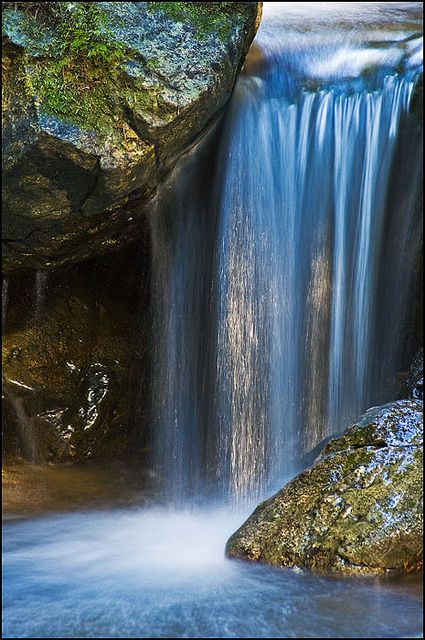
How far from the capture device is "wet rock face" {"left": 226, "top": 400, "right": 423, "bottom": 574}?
4.55 m

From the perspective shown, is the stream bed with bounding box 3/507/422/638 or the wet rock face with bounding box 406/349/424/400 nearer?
the stream bed with bounding box 3/507/422/638

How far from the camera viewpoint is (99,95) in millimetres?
5328

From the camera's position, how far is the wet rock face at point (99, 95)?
5.21m

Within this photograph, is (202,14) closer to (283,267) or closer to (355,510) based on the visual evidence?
(283,267)

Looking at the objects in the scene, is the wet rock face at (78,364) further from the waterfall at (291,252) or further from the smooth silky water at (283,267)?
the waterfall at (291,252)

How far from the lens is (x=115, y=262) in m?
7.27

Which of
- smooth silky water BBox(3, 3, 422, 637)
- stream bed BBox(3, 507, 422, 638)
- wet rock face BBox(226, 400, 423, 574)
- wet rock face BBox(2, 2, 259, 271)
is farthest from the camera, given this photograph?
smooth silky water BBox(3, 3, 422, 637)

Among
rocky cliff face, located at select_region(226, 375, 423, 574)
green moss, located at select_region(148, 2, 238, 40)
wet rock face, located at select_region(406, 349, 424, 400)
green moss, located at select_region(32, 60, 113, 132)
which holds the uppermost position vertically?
green moss, located at select_region(148, 2, 238, 40)

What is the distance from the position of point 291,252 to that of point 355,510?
9.05 ft

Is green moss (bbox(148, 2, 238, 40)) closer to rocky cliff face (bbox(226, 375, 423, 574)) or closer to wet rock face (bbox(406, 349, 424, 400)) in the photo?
rocky cliff face (bbox(226, 375, 423, 574))

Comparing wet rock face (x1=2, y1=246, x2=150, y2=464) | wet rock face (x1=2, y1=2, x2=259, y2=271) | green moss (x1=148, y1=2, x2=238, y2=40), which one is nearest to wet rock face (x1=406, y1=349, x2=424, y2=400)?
wet rock face (x1=2, y1=246, x2=150, y2=464)

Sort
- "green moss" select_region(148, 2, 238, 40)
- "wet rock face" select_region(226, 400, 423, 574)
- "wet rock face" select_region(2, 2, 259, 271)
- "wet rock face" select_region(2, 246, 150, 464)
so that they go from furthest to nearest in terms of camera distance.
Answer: "wet rock face" select_region(2, 246, 150, 464) → "green moss" select_region(148, 2, 238, 40) → "wet rock face" select_region(2, 2, 259, 271) → "wet rock face" select_region(226, 400, 423, 574)

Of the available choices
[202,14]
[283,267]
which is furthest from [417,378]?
[202,14]

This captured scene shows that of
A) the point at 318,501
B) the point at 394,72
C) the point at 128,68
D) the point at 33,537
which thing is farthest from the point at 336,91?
the point at 33,537
